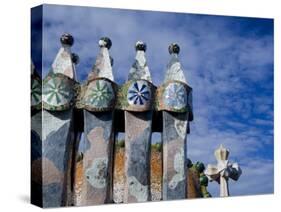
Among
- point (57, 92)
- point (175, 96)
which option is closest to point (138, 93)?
point (175, 96)

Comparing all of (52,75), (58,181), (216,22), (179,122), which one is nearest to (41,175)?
(58,181)

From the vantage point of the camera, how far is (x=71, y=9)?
41.1 ft

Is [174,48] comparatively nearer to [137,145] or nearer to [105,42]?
[105,42]

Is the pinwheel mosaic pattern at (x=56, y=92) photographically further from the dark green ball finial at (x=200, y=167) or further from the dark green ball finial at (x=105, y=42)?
the dark green ball finial at (x=200, y=167)

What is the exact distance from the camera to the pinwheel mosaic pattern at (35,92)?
1254 centimetres

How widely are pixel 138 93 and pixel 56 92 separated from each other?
1.28 meters

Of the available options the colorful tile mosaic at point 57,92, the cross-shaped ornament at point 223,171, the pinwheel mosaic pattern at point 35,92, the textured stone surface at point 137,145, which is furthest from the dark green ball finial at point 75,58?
the cross-shaped ornament at point 223,171

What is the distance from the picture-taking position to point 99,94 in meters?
12.7

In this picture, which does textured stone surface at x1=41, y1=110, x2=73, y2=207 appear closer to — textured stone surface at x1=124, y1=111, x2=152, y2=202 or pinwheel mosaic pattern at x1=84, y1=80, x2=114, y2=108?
pinwheel mosaic pattern at x1=84, y1=80, x2=114, y2=108

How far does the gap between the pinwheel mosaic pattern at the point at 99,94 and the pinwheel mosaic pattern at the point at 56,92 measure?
0.30m

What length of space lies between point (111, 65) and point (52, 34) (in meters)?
1.04

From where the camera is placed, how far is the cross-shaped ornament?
1373cm

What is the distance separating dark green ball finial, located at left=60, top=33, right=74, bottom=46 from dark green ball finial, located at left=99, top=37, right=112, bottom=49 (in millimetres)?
469

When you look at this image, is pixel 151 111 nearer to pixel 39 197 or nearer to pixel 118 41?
pixel 118 41
